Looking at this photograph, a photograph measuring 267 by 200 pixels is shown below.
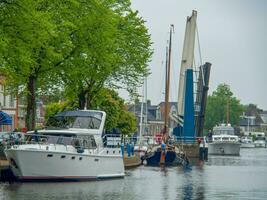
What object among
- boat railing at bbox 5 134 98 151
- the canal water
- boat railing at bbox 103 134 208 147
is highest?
boat railing at bbox 103 134 208 147

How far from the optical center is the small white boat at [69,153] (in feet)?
142

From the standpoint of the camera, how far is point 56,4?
46.9 m

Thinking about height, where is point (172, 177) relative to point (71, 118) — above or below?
below

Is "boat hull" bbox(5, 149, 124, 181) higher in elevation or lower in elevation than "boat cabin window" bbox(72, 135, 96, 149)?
lower

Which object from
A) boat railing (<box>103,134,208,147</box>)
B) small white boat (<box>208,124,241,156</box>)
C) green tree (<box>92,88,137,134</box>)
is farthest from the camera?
small white boat (<box>208,124,241,156</box>)

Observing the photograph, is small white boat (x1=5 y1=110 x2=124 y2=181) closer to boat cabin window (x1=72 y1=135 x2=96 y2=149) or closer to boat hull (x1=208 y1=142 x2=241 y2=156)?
boat cabin window (x1=72 y1=135 x2=96 y2=149)

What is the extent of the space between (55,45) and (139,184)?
1068cm

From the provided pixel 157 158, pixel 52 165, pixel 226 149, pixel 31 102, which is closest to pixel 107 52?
pixel 31 102

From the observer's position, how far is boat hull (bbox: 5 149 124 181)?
43.1 m

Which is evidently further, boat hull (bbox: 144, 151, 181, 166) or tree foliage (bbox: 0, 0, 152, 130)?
boat hull (bbox: 144, 151, 181, 166)

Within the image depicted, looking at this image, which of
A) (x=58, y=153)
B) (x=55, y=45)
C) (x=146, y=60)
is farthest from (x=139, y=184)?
(x=146, y=60)

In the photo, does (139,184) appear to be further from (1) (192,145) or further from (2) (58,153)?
(1) (192,145)

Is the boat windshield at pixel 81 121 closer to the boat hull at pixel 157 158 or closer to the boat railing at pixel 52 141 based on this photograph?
the boat railing at pixel 52 141

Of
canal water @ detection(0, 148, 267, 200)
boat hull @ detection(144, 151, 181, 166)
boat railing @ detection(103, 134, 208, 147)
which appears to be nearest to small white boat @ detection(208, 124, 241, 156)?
boat railing @ detection(103, 134, 208, 147)
